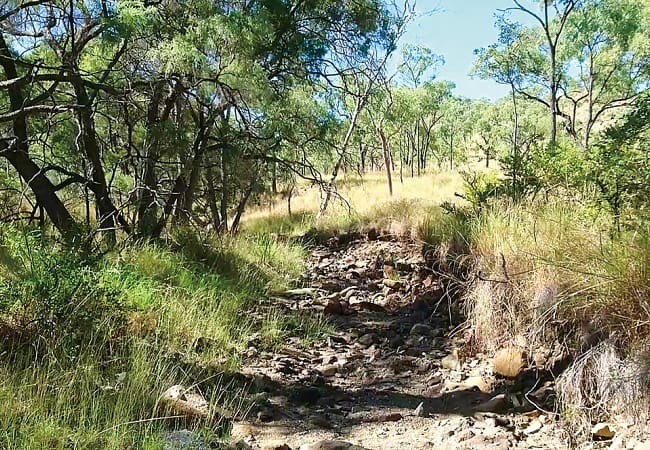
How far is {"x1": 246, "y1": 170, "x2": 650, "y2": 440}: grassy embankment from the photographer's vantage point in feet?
8.07

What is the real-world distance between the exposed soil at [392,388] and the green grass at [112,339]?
25 centimetres

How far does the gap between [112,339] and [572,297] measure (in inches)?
100

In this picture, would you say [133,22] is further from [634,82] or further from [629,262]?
[634,82]

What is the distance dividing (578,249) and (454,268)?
183cm

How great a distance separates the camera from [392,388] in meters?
3.51

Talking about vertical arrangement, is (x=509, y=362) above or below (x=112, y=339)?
below

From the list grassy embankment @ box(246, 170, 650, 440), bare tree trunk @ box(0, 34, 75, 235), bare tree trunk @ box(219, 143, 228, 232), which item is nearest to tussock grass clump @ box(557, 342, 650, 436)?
grassy embankment @ box(246, 170, 650, 440)

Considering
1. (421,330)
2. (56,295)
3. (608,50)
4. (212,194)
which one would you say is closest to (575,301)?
(421,330)

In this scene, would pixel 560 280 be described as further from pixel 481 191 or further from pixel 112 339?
pixel 481 191

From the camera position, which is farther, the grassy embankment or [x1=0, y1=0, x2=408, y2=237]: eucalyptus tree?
[x1=0, y1=0, x2=408, y2=237]: eucalyptus tree

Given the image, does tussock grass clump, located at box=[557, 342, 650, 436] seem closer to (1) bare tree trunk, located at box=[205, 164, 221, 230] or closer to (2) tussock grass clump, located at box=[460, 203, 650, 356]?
(2) tussock grass clump, located at box=[460, 203, 650, 356]

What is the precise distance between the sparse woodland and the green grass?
13 millimetres

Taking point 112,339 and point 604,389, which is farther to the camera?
point 112,339

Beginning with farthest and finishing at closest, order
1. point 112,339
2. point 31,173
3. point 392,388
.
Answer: point 31,173, point 392,388, point 112,339
